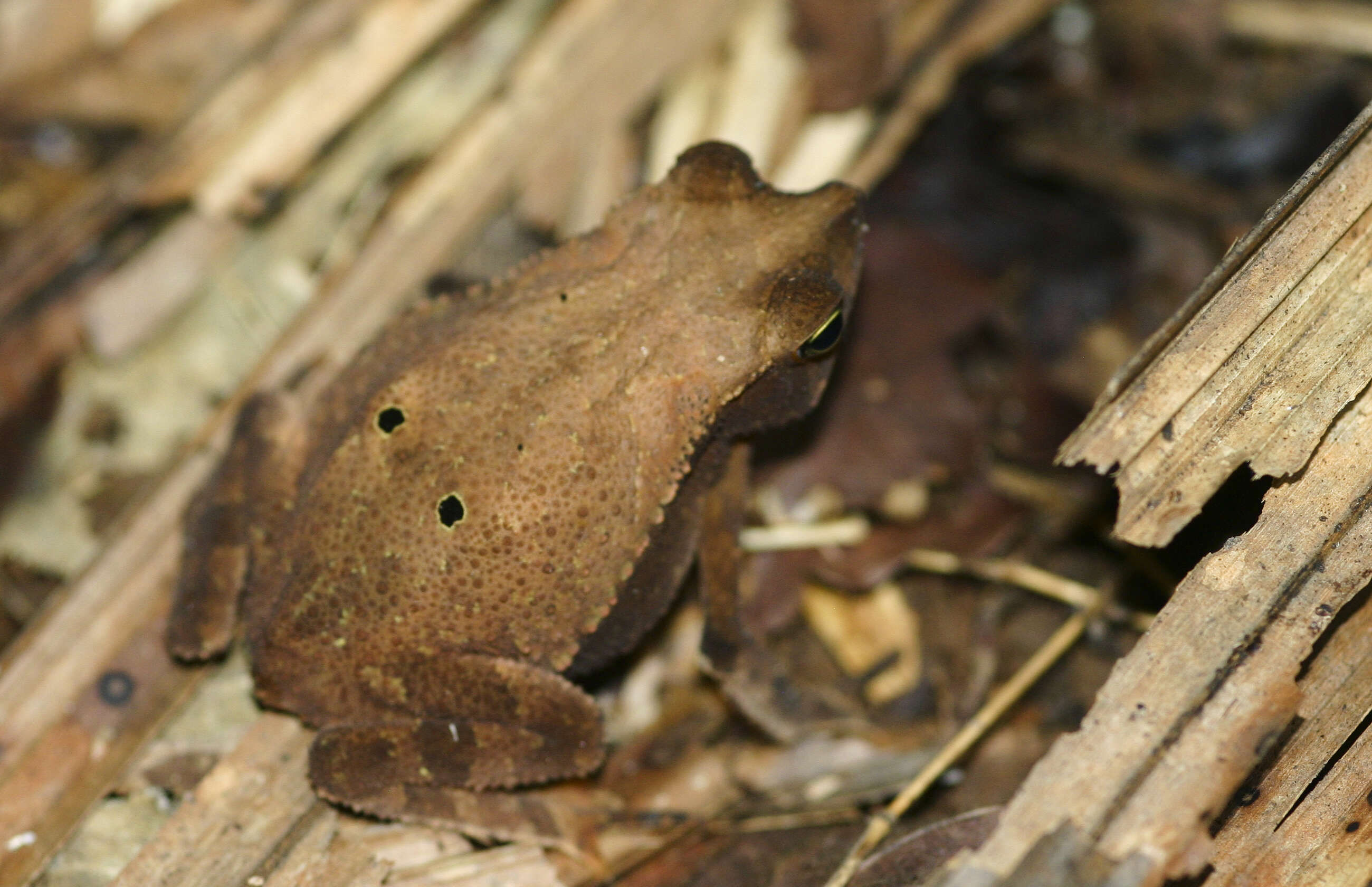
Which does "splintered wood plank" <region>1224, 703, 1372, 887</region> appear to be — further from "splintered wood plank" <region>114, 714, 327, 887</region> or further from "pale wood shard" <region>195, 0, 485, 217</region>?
"pale wood shard" <region>195, 0, 485, 217</region>

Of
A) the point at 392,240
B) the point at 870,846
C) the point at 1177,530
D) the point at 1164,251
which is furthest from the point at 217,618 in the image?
the point at 1164,251

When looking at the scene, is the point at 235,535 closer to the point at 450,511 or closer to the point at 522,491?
the point at 450,511

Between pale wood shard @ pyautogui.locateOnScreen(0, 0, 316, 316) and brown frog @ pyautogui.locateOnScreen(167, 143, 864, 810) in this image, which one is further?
pale wood shard @ pyautogui.locateOnScreen(0, 0, 316, 316)

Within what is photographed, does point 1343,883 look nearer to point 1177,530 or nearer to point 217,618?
point 1177,530

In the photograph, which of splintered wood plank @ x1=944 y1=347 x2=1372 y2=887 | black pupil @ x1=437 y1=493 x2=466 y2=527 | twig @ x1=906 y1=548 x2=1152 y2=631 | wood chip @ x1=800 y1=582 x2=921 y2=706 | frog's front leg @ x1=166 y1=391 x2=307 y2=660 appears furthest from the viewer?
wood chip @ x1=800 y1=582 x2=921 y2=706

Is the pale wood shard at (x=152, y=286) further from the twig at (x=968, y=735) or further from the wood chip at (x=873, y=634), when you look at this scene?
the twig at (x=968, y=735)

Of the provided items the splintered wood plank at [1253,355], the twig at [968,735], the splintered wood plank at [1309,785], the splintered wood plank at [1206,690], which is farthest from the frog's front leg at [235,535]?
the splintered wood plank at [1309,785]

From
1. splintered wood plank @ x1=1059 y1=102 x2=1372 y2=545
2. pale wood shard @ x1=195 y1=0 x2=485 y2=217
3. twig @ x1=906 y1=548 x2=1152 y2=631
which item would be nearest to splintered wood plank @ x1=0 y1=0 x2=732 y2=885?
pale wood shard @ x1=195 y1=0 x2=485 y2=217

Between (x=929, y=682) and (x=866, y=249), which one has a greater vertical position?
(x=866, y=249)
